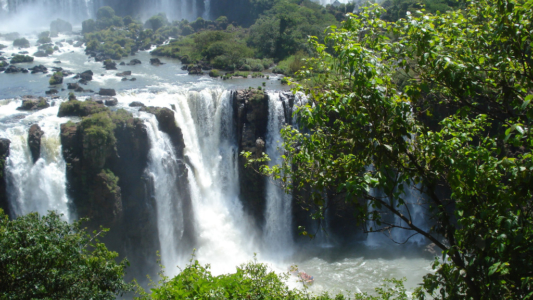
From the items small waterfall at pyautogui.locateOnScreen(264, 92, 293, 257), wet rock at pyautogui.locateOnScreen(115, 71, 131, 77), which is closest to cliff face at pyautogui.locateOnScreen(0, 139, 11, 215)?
small waterfall at pyautogui.locateOnScreen(264, 92, 293, 257)

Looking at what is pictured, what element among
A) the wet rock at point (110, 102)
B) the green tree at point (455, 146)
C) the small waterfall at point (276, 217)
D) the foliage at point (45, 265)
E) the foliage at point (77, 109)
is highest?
the wet rock at point (110, 102)

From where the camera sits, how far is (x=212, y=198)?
23312 mm

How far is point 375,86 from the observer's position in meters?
6.05

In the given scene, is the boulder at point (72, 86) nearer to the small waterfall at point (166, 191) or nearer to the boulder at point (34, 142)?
the small waterfall at point (166, 191)

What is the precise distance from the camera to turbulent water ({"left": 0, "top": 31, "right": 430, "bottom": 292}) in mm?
18594

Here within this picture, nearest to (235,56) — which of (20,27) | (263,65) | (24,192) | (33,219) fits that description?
(263,65)

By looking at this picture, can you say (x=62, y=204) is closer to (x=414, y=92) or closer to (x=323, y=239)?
(x=323, y=239)

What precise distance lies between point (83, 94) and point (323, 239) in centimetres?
Answer: 1895

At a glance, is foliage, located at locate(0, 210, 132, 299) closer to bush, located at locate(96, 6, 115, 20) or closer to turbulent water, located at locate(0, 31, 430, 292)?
turbulent water, located at locate(0, 31, 430, 292)

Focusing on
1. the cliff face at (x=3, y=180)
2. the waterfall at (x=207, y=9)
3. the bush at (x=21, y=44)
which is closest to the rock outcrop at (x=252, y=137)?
the cliff face at (x=3, y=180)

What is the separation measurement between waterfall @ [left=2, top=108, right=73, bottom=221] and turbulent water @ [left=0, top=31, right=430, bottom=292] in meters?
0.04

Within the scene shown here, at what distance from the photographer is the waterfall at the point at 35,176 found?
17.6 m

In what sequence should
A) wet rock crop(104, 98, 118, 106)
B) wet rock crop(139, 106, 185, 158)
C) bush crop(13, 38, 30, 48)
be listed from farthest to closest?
bush crop(13, 38, 30, 48) → wet rock crop(104, 98, 118, 106) → wet rock crop(139, 106, 185, 158)

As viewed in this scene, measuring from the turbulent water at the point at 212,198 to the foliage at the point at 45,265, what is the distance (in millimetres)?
10985
